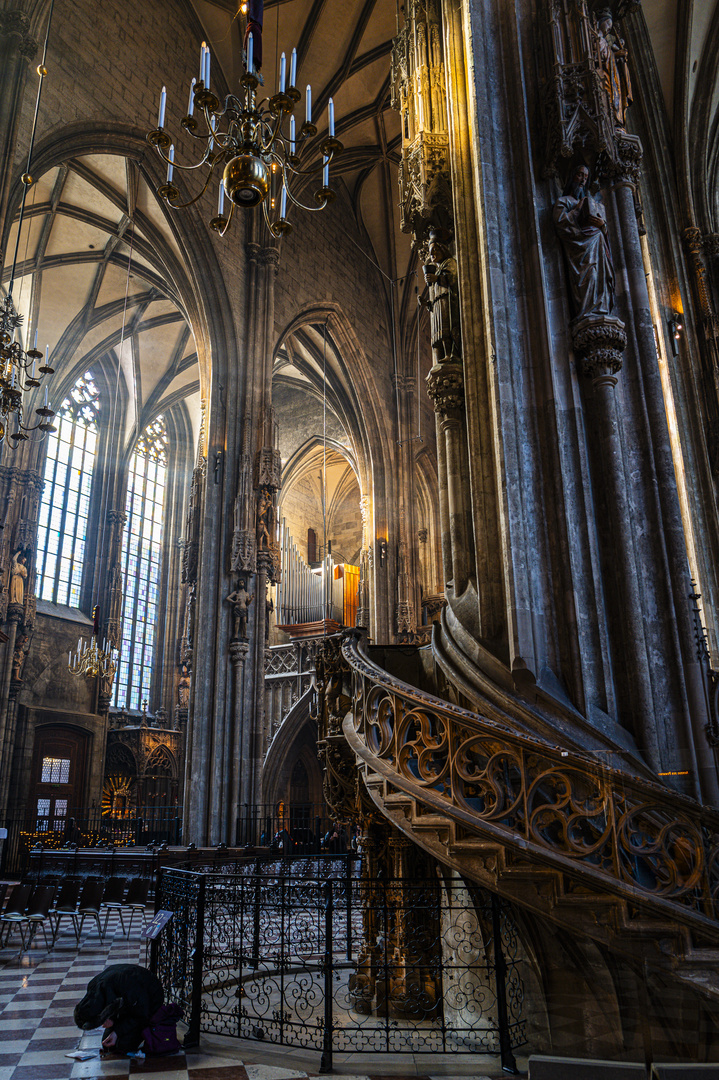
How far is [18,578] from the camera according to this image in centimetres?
1738

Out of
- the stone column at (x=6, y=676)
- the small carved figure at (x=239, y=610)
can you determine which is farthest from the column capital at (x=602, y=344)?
the stone column at (x=6, y=676)

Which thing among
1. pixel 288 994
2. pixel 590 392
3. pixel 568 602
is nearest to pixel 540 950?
pixel 568 602

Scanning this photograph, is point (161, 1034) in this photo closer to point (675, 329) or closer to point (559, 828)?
point (559, 828)

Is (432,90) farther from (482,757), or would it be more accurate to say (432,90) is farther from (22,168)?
(482,757)

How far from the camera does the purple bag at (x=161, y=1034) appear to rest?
14.9 feet

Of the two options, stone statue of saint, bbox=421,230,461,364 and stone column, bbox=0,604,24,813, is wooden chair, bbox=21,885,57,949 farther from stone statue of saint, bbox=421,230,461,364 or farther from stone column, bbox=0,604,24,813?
stone column, bbox=0,604,24,813

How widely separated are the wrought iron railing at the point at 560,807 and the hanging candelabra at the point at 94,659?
50.2 feet

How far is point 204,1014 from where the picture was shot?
18.0 ft

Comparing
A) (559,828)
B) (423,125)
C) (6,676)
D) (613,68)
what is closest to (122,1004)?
→ (559,828)

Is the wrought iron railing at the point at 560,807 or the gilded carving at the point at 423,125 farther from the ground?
the gilded carving at the point at 423,125

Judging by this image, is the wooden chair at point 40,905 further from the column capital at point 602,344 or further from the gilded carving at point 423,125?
the gilded carving at point 423,125

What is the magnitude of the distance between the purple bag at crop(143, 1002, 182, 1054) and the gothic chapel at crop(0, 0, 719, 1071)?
1.80 meters

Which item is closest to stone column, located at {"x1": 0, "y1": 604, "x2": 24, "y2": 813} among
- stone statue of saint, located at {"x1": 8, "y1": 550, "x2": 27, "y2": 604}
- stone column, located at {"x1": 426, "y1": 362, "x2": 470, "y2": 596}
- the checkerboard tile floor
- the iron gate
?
stone statue of saint, located at {"x1": 8, "y1": 550, "x2": 27, "y2": 604}

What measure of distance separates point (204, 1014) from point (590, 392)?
5.32m
